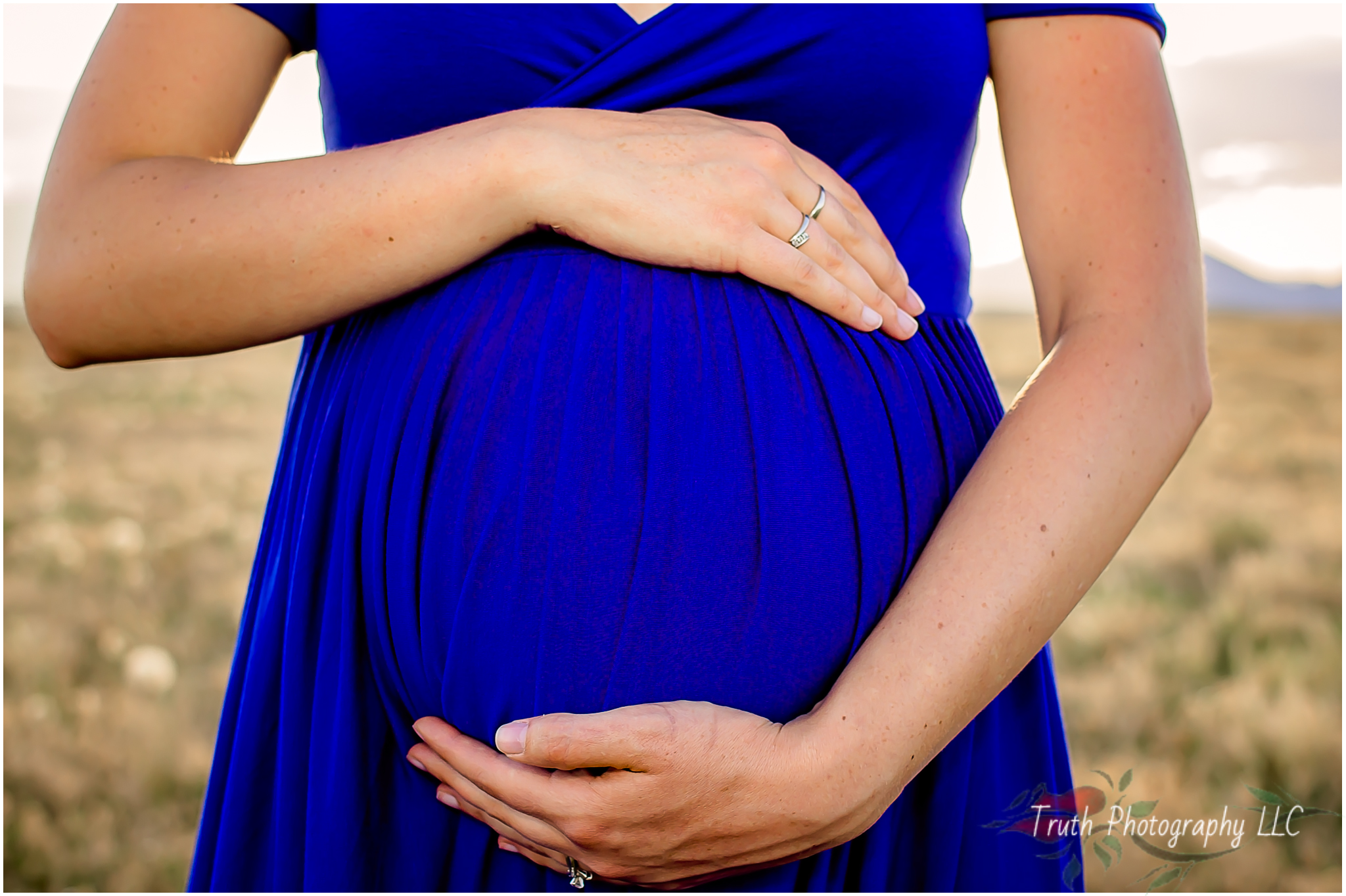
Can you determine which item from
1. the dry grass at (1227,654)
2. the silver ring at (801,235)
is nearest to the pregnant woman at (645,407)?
the silver ring at (801,235)

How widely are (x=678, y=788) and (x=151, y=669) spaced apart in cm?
321

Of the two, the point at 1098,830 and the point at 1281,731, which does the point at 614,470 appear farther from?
the point at 1281,731

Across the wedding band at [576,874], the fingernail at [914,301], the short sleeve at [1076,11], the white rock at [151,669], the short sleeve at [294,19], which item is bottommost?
the wedding band at [576,874]

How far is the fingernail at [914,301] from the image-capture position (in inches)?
39.9

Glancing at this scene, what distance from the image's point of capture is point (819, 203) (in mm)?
937

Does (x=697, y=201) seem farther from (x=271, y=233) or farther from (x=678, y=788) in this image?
(x=678, y=788)

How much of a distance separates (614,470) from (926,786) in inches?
19.4

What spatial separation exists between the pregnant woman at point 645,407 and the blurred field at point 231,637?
54 cm

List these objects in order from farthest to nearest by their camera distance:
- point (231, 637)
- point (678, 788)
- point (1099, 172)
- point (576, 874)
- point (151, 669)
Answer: point (231, 637) < point (151, 669) < point (1099, 172) < point (576, 874) < point (678, 788)

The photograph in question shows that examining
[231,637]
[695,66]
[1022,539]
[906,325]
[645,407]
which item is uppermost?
[695,66]

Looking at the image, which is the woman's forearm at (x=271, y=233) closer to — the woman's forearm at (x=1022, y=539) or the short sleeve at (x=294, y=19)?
the short sleeve at (x=294, y=19)

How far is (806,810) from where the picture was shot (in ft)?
2.54

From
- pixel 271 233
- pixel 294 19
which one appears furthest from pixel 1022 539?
pixel 294 19

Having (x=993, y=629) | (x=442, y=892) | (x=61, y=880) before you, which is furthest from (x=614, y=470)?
(x=61, y=880)
